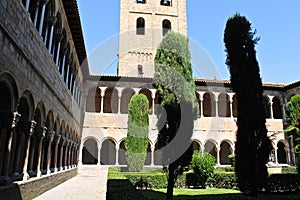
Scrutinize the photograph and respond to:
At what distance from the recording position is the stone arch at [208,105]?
23.3m

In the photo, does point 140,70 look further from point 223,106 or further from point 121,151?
point 223,106

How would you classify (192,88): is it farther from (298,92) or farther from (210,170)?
(298,92)

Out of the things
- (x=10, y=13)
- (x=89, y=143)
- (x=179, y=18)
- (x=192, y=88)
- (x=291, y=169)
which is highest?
(x=179, y=18)

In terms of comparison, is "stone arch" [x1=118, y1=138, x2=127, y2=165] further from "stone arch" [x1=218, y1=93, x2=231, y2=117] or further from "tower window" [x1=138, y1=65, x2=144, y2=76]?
"stone arch" [x1=218, y1=93, x2=231, y2=117]

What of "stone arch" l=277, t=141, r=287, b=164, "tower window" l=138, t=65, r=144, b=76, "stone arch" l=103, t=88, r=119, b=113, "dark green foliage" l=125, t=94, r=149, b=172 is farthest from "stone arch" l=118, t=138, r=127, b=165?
"stone arch" l=277, t=141, r=287, b=164

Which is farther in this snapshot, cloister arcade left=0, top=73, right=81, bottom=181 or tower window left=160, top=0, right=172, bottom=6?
tower window left=160, top=0, right=172, bottom=6

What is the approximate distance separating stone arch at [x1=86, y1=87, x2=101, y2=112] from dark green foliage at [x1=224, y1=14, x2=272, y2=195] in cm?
1476

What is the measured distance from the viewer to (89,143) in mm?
A: 23062

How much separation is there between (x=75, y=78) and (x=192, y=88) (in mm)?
9981

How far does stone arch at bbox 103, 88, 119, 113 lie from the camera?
22.0m

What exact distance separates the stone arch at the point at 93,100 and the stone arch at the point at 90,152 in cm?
270

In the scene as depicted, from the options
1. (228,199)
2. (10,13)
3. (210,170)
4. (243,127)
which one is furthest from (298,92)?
(10,13)

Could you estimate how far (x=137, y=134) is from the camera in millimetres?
18141

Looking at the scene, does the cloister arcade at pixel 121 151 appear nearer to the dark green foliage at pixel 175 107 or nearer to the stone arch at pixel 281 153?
the stone arch at pixel 281 153
